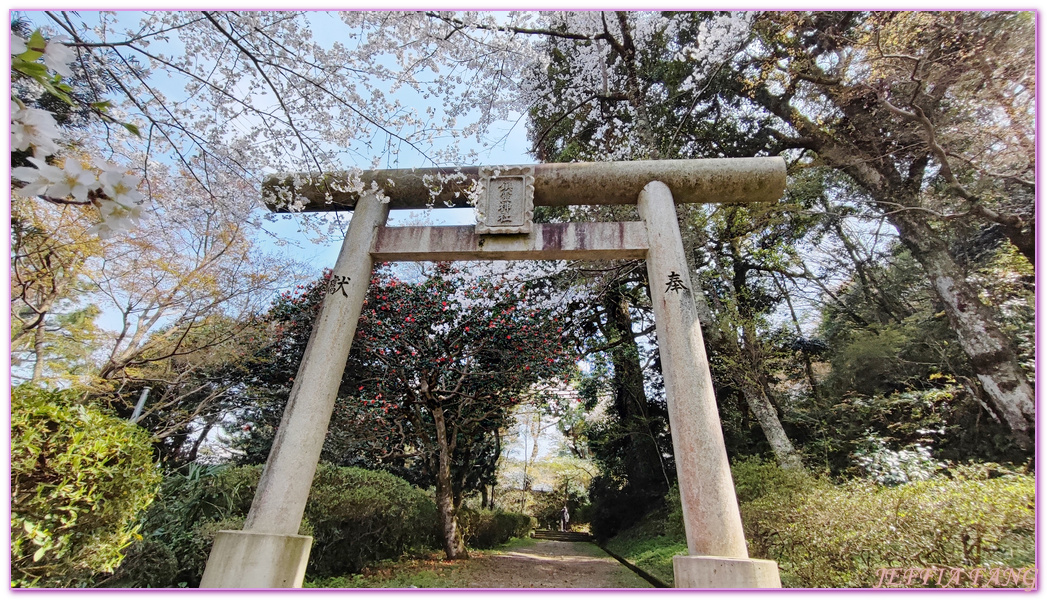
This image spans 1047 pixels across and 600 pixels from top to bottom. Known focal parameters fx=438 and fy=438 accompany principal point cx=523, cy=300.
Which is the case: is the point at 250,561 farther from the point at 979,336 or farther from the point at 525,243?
the point at 979,336

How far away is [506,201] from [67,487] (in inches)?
140

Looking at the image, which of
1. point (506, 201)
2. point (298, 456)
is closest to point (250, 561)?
point (298, 456)

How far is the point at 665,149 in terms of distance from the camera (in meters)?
8.09

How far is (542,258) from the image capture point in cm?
419

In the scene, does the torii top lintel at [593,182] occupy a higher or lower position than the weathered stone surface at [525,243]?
higher

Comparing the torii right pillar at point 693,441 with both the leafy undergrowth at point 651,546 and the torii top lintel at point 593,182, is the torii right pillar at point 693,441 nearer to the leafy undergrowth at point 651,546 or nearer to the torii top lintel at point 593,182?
the torii top lintel at point 593,182

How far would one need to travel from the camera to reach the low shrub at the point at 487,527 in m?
8.67

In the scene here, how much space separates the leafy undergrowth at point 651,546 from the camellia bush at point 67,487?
5.84m

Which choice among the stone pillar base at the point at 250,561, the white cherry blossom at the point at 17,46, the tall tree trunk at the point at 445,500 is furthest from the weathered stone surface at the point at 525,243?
the tall tree trunk at the point at 445,500

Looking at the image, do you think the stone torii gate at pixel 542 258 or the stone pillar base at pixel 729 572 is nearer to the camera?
the stone pillar base at pixel 729 572

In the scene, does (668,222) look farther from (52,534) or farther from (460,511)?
(460,511)

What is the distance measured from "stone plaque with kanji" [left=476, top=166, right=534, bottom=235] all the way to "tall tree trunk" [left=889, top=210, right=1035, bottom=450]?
506cm

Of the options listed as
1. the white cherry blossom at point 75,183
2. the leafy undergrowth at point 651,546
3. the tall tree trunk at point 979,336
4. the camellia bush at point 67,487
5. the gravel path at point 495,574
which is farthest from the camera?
the leafy undergrowth at point 651,546

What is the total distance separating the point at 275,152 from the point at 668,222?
3599mm
